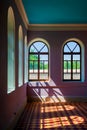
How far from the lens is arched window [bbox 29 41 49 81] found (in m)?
9.02

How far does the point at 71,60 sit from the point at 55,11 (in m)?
3.03

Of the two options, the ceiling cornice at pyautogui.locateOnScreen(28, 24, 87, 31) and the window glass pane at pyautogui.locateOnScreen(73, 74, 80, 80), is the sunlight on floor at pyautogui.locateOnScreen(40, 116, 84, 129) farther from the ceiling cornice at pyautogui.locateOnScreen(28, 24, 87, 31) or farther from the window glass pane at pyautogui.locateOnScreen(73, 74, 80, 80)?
the ceiling cornice at pyautogui.locateOnScreen(28, 24, 87, 31)

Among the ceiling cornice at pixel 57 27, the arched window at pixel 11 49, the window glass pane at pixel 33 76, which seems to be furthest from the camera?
the window glass pane at pixel 33 76

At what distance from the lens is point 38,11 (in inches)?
266

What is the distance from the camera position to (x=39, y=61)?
29.8ft

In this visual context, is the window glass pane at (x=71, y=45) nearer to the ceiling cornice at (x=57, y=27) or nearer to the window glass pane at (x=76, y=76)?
the ceiling cornice at (x=57, y=27)

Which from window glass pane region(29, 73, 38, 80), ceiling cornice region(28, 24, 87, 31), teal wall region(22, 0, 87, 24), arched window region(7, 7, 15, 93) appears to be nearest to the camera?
arched window region(7, 7, 15, 93)

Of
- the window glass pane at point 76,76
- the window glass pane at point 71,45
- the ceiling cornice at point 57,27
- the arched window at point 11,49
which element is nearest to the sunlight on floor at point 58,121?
the arched window at point 11,49

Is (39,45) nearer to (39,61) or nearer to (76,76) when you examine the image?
(39,61)

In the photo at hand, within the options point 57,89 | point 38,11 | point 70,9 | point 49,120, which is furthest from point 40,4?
point 57,89

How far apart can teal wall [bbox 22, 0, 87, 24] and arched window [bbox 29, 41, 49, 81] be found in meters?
1.27

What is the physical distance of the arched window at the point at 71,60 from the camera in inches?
356

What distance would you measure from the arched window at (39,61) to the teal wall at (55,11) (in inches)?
50.1

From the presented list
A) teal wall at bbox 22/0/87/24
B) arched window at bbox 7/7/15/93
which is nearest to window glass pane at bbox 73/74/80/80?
teal wall at bbox 22/0/87/24
